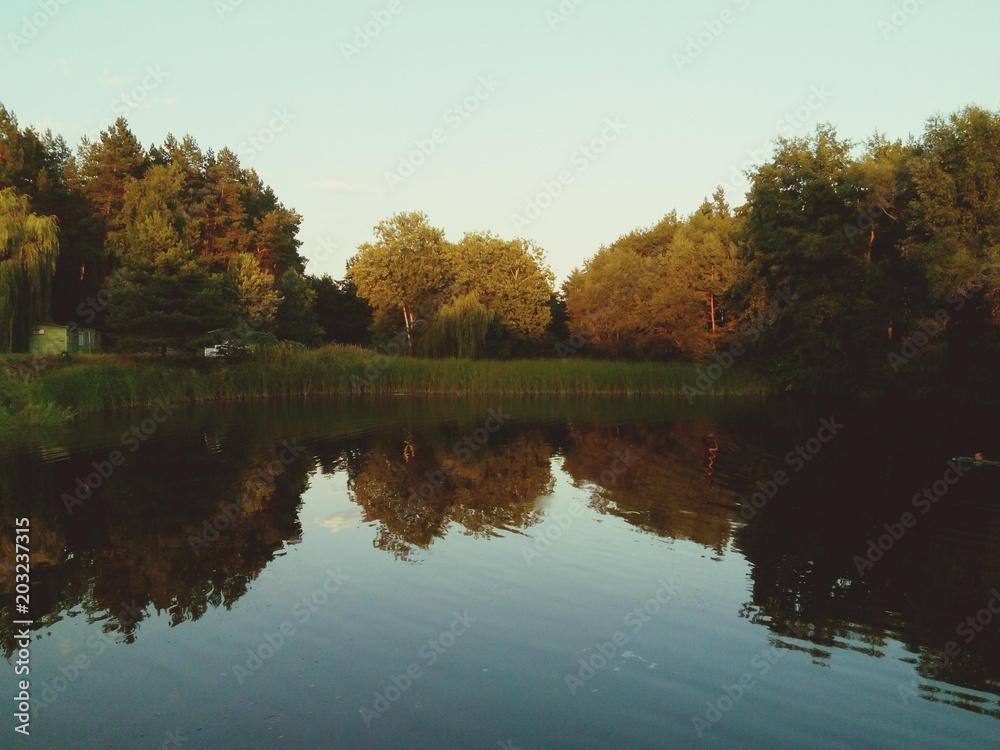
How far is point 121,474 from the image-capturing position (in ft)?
46.5

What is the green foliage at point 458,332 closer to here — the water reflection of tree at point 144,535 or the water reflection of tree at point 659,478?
the water reflection of tree at point 659,478

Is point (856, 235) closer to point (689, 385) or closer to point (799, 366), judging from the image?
point (799, 366)

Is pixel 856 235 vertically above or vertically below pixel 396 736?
above

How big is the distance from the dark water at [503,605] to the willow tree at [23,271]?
21.1 meters

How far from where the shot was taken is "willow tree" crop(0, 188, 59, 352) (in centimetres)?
3247

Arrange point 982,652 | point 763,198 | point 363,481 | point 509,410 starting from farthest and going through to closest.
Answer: point 763,198 < point 509,410 < point 363,481 < point 982,652

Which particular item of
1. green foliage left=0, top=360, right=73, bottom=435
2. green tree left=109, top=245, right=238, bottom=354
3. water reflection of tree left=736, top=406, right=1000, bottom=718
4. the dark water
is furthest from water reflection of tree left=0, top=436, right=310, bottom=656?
green tree left=109, top=245, right=238, bottom=354

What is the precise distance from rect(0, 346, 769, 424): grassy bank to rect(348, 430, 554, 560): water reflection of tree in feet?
49.2

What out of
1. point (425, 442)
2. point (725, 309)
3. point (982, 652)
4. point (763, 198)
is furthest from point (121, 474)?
point (725, 309)

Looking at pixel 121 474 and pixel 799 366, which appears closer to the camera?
A: pixel 121 474

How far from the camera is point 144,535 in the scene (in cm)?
979

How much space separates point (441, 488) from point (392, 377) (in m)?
24.6

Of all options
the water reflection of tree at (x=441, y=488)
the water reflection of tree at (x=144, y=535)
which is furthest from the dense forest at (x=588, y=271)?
the water reflection of tree at (x=144, y=535)

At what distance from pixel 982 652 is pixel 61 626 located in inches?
302
